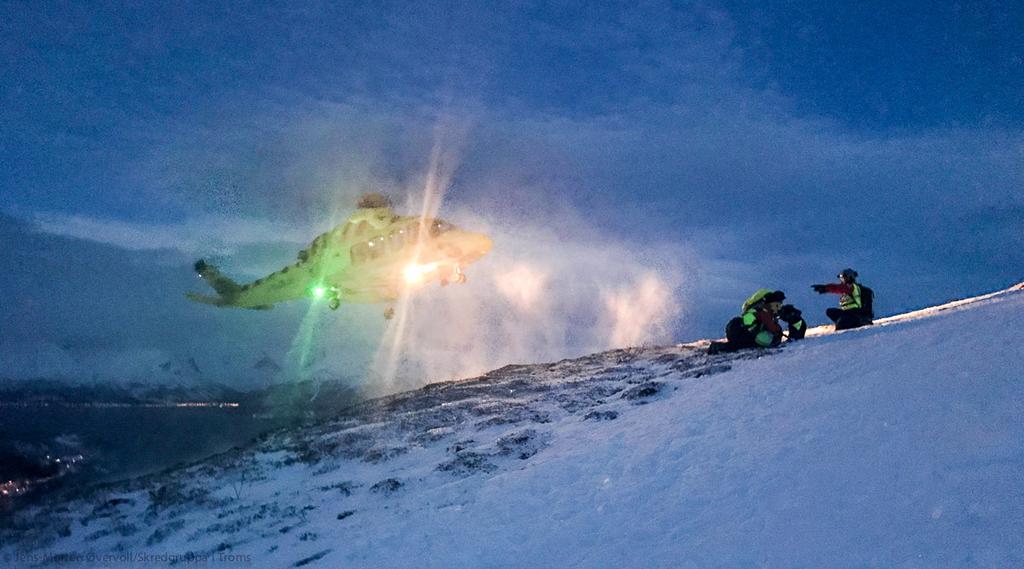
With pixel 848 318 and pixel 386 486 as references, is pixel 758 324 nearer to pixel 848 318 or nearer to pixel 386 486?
pixel 848 318

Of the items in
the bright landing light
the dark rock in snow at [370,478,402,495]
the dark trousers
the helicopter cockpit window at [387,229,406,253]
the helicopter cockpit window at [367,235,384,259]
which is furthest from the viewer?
the bright landing light

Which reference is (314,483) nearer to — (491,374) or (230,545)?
(230,545)

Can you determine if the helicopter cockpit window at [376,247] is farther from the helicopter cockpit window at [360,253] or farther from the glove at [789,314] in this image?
the glove at [789,314]

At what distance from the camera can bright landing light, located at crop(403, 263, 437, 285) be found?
24837 mm

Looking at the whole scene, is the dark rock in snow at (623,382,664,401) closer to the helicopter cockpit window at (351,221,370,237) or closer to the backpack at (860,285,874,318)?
the backpack at (860,285,874,318)

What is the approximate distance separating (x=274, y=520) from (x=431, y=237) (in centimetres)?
1364

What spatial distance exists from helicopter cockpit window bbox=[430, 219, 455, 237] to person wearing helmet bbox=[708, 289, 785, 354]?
12.4m

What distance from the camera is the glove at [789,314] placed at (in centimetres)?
2062

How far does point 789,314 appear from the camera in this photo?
20.8 metres

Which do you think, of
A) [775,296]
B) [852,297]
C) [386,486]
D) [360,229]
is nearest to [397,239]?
[360,229]

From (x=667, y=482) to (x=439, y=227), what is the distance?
17039 millimetres

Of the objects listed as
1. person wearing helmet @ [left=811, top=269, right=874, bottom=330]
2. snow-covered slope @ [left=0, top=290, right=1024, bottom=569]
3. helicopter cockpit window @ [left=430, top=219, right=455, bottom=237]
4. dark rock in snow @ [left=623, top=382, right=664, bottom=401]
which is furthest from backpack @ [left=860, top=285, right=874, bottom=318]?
helicopter cockpit window @ [left=430, top=219, right=455, bottom=237]

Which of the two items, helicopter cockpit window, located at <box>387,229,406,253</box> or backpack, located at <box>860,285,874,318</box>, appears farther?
helicopter cockpit window, located at <box>387,229,406,253</box>

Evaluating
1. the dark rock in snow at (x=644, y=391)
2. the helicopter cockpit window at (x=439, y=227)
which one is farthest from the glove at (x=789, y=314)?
the helicopter cockpit window at (x=439, y=227)
